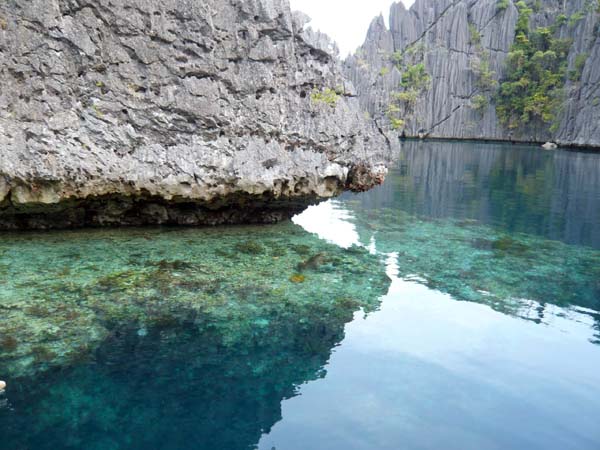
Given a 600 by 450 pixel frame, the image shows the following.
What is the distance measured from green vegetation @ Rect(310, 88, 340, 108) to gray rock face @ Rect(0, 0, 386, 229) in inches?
1.1

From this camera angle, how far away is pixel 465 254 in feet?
31.8

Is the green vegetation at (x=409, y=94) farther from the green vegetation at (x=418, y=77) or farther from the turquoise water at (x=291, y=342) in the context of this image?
the turquoise water at (x=291, y=342)

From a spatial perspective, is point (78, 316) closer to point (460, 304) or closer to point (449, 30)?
point (460, 304)

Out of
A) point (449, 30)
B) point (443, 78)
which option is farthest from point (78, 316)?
point (449, 30)

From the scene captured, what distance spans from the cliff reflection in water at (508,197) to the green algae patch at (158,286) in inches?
234

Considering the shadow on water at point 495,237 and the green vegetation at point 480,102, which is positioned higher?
the green vegetation at point 480,102

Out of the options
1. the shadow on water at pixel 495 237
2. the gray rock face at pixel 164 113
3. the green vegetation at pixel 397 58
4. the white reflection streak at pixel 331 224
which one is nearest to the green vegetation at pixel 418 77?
the green vegetation at pixel 397 58

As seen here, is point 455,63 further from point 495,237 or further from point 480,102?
point 495,237

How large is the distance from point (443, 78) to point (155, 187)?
72.5 metres

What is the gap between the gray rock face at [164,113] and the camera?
8.20 m

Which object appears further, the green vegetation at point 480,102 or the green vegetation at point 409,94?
the green vegetation at point 409,94

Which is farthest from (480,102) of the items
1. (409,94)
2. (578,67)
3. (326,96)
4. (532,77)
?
(326,96)

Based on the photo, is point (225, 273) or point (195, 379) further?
point (225, 273)

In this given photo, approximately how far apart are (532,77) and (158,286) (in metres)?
71.3
